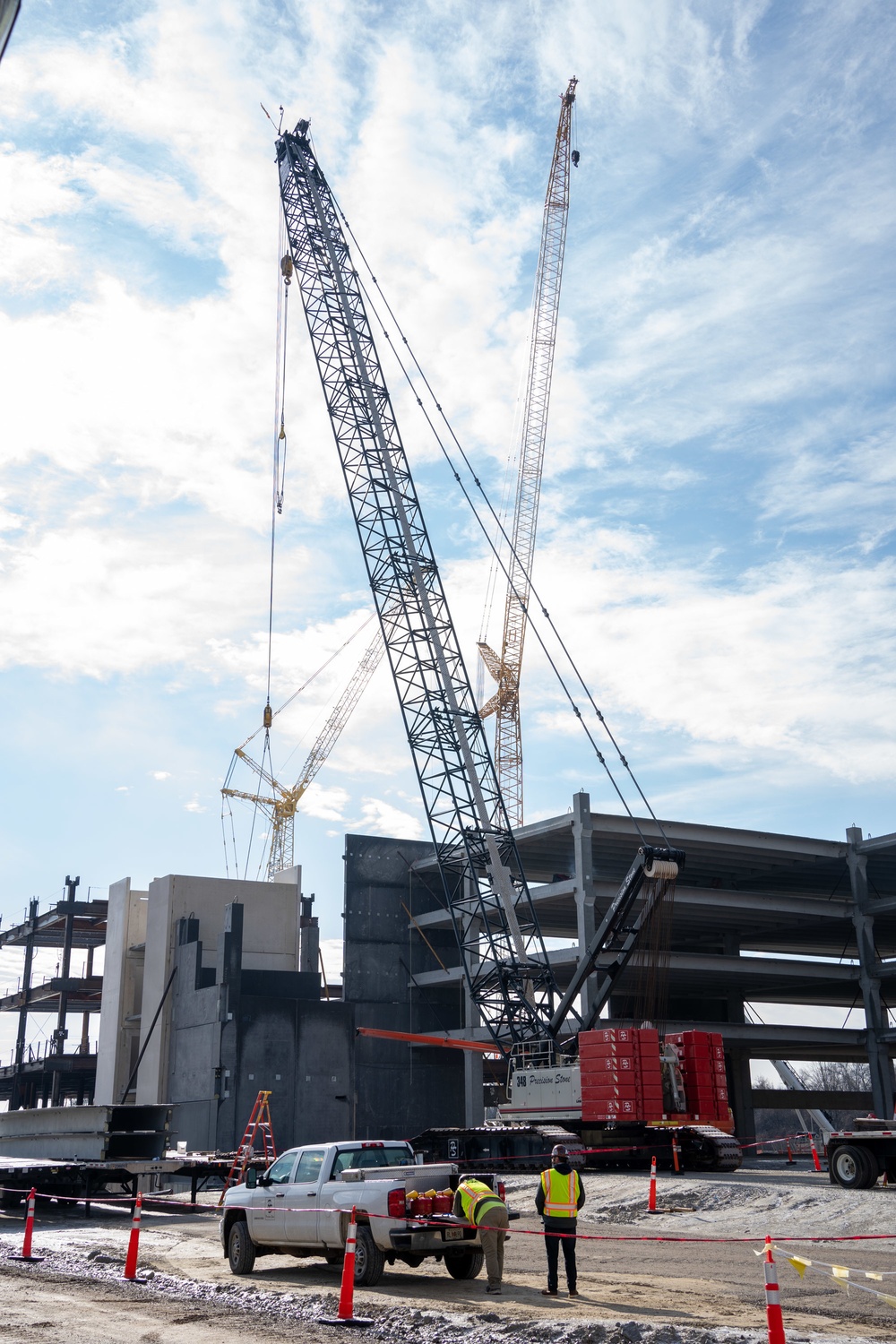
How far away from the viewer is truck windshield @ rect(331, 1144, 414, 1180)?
15.6m

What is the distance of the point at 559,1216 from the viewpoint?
14.3 m

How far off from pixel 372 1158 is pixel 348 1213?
100 cm

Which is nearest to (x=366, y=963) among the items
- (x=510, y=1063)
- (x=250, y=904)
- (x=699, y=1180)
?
(x=250, y=904)

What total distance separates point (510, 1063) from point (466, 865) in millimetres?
8270

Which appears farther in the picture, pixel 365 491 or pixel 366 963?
pixel 366 963

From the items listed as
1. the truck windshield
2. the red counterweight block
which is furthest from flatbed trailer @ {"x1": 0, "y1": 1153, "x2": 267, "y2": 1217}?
the red counterweight block

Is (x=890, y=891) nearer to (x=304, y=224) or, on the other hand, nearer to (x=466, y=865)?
(x=466, y=865)

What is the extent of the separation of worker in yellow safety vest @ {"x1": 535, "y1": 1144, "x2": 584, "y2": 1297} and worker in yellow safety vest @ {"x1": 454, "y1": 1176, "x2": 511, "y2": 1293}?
53cm

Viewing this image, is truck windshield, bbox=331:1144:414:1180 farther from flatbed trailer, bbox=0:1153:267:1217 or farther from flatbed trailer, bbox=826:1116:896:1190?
flatbed trailer, bbox=826:1116:896:1190

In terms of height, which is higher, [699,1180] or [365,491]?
[365,491]

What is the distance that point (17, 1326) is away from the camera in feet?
41.7

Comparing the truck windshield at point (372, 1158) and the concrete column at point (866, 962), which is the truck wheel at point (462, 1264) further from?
the concrete column at point (866, 962)

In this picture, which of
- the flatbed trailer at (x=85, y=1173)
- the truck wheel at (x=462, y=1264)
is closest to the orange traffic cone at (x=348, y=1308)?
the truck wheel at (x=462, y=1264)

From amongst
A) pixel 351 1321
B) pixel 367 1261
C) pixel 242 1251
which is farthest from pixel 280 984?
pixel 351 1321
